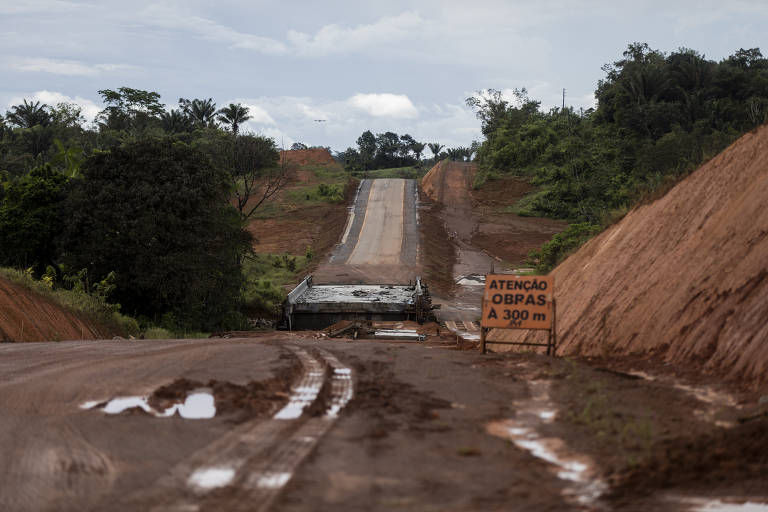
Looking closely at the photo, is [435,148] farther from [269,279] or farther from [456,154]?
[269,279]

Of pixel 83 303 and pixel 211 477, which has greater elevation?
pixel 211 477

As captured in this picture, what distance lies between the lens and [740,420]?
6.43m

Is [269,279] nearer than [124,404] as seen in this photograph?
No

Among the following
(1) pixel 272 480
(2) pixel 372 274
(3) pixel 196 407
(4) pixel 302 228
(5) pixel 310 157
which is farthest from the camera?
(5) pixel 310 157

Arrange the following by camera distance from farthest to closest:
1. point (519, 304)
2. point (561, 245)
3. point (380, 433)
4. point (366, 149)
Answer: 1. point (366, 149)
2. point (561, 245)
3. point (519, 304)
4. point (380, 433)

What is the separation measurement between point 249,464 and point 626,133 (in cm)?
6517

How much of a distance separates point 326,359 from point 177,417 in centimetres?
462

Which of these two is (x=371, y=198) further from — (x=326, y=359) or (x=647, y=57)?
(x=326, y=359)

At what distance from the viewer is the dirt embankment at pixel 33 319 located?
17703mm

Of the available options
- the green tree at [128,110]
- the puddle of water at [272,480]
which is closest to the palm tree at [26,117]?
the green tree at [128,110]

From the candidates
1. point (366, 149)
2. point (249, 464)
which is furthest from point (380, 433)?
point (366, 149)

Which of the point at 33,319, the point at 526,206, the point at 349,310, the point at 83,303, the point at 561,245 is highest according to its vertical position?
the point at 526,206

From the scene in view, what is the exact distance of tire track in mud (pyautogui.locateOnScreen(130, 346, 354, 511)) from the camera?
15.5ft

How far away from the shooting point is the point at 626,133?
213ft
